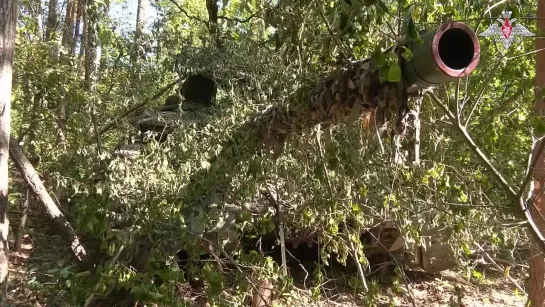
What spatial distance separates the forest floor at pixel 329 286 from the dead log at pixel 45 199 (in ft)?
1.34

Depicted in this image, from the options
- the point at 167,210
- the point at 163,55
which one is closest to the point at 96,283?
the point at 167,210

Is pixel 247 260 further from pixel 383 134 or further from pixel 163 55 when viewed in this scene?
pixel 163 55

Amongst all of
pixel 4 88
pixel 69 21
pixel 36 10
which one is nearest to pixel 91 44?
pixel 4 88

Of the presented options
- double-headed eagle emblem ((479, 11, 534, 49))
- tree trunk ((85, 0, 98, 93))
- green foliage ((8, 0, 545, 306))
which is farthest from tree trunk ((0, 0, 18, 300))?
double-headed eagle emblem ((479, 11, 534, 49))

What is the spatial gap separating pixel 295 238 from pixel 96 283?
2809 mm

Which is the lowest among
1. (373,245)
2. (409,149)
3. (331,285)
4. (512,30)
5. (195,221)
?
Result: (331,285)

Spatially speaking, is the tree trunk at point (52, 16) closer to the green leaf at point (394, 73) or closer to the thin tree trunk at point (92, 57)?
the thin tree trunk at point (92, 57)

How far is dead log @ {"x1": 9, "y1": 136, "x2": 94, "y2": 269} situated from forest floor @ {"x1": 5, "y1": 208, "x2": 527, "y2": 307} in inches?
16.1

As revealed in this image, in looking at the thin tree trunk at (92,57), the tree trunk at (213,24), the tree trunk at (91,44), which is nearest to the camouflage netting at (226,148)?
the tree trunk at (213,24)

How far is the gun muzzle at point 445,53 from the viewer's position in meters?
1.96

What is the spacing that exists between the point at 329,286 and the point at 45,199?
394 centimetres

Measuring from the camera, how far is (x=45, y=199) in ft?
13.8

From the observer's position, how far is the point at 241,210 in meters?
4.05

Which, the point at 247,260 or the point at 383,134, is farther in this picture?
the point at 247,260
